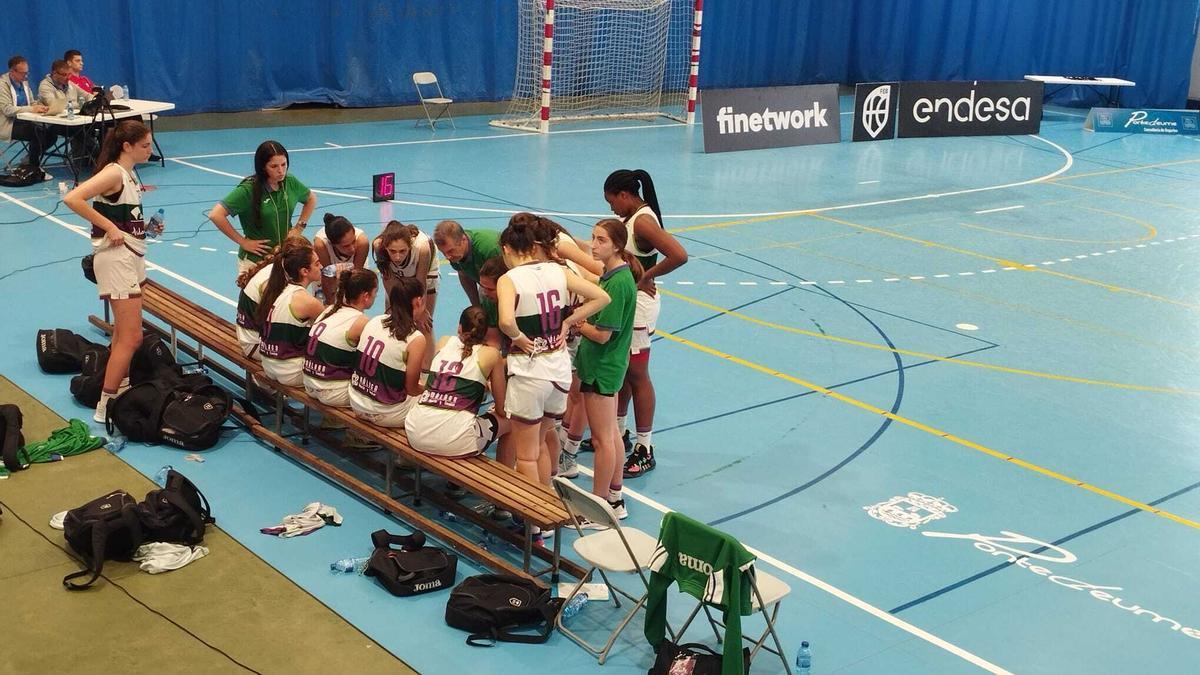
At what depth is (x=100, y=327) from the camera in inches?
371

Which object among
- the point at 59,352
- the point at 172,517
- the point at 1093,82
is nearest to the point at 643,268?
the point at 172,517

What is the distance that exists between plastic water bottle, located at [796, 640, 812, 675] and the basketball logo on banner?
16.6 metres

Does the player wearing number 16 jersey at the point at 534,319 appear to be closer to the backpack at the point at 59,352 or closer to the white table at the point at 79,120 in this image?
the backpack at the point at 59,352

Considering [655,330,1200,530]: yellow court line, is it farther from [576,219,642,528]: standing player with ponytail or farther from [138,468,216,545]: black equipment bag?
[138,468,216,545]: black equipment bag

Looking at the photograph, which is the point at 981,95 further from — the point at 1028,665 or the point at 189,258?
the point at 1028,665

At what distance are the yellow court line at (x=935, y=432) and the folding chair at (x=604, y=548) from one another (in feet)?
10.7

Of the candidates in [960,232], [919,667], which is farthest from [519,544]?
[960,232]

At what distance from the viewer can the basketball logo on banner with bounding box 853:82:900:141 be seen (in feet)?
69.1

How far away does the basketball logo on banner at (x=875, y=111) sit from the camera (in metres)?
21.0

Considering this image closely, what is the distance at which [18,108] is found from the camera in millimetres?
14891

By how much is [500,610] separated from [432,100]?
52.0 feet

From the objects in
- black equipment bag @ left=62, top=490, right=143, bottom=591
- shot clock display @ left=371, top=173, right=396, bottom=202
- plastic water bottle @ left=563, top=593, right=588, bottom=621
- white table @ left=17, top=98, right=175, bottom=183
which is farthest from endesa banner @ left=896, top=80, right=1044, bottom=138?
black equipment bag @ left=62, top=490, right=143, bottom=591

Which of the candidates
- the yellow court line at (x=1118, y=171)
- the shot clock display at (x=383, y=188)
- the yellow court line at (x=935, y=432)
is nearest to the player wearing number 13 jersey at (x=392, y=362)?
the yellow court line at (x=935, y=432)

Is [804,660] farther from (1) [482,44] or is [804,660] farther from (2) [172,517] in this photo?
(1) [482,44]
